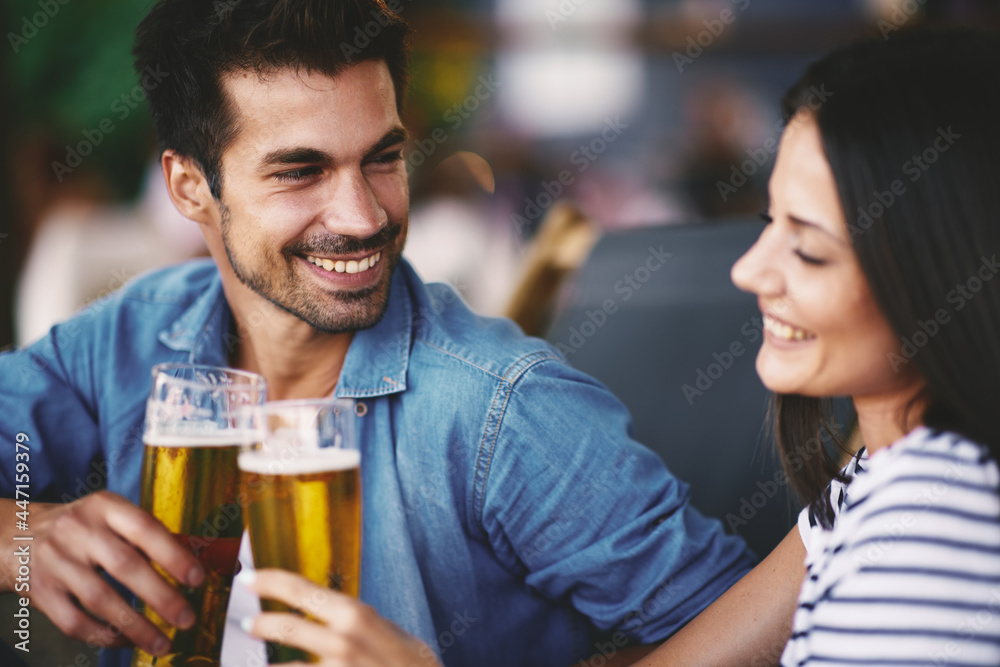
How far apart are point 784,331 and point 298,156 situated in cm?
77

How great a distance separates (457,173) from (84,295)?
1.77 m

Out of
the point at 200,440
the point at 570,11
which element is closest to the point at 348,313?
the point at 200,440

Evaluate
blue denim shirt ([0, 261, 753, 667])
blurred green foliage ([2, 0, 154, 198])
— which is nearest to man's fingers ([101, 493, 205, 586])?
blue denim shirt ([0, 261, 753, 667])

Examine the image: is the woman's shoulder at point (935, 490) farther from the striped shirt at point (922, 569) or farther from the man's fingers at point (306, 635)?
the man's fingers at point (306, 635)

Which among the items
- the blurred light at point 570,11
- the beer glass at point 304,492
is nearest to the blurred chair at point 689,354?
the beer glass at point 304,492

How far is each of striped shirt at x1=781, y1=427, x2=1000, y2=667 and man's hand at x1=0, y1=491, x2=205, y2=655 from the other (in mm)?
644

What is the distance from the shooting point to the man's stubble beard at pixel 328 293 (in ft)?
4.38

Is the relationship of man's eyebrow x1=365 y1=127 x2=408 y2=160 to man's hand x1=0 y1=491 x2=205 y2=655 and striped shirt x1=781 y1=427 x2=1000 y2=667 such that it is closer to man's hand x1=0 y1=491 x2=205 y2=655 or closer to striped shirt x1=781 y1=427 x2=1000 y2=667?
man's hand x1=0 y1=491 x2=205 y2=655

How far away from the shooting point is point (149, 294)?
163 centimetres

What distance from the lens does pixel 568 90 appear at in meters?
9.68

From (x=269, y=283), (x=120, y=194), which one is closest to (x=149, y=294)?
(x=269, y=283)

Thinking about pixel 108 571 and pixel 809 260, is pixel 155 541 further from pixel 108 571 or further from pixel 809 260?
pixel 809 260

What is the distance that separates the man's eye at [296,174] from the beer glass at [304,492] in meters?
0.59

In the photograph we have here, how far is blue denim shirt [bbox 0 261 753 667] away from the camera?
1229mm
